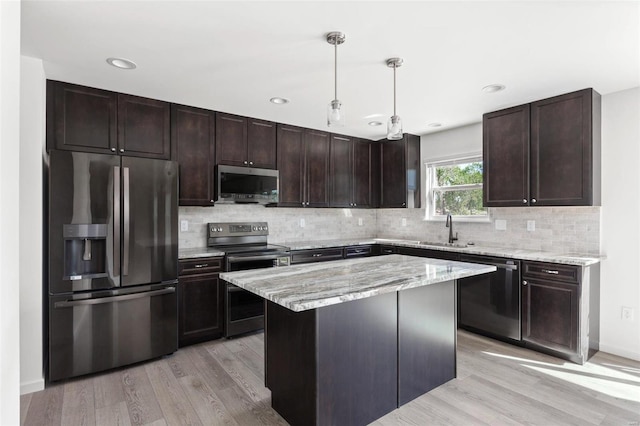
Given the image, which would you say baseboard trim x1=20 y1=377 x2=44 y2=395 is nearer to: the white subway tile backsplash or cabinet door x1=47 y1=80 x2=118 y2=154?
the white subway tile backsplash

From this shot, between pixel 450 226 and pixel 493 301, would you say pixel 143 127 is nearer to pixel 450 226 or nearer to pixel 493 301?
pixel 450 226

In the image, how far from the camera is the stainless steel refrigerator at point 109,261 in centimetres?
259

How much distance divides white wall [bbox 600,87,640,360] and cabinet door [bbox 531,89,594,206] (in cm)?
35

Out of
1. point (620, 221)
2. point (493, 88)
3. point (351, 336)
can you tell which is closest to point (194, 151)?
point (351, 336)

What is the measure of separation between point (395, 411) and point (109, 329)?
2.31 meters

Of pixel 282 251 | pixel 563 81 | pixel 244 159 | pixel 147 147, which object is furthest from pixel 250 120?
pixel 563 81

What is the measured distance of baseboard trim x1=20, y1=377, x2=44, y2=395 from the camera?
2.47 metres

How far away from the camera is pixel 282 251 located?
3.84 meters

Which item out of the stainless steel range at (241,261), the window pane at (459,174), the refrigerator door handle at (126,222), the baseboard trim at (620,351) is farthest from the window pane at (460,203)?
the refrigerator door handle at (126,222)

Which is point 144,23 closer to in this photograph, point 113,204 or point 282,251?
point 113,204

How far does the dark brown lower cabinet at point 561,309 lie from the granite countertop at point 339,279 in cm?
109

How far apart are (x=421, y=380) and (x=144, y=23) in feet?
9.65

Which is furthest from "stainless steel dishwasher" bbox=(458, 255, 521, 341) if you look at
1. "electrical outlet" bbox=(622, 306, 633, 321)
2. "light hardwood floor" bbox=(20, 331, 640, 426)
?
"electrical outlet" bbox=(622, 306, 633, 321)

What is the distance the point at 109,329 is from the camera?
9.07 ft
